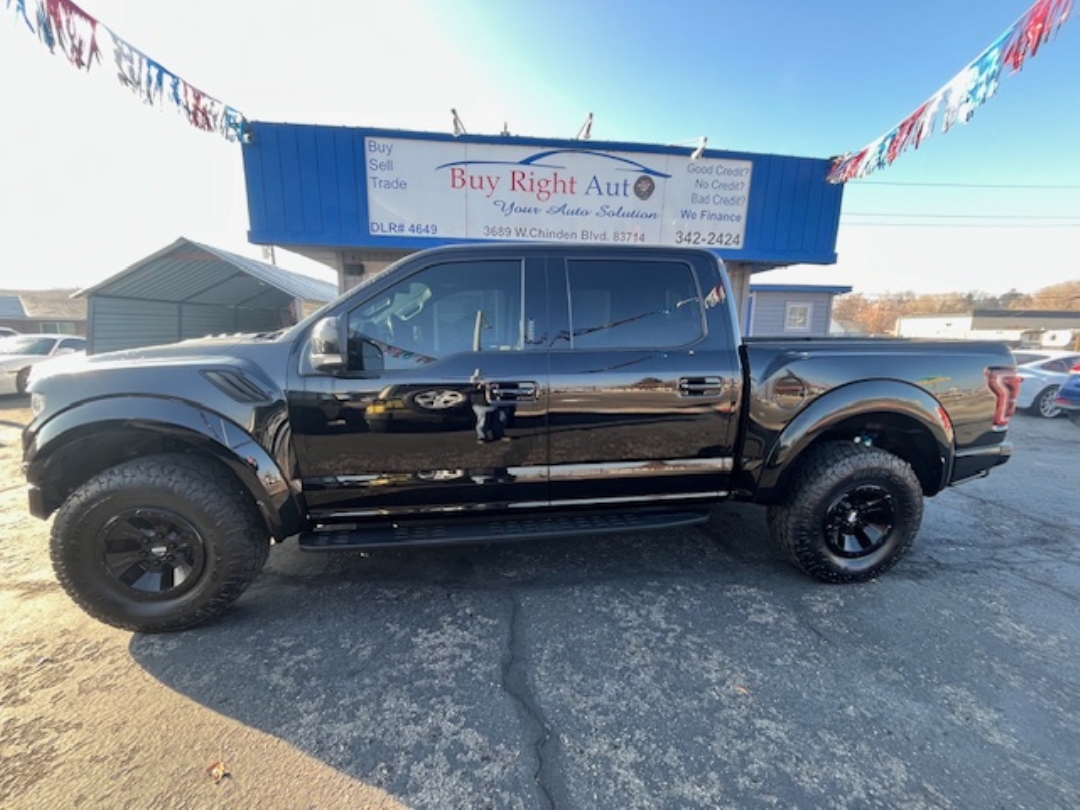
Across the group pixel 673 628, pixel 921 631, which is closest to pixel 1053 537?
pixel 921 631

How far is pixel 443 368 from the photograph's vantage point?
262cm

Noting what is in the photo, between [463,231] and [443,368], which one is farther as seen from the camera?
[463,231]

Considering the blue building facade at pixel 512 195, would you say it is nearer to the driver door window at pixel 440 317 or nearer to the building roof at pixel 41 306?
the driver door window at pixel 440 317

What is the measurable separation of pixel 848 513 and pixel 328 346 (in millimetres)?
3288

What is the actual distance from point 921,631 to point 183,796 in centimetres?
355

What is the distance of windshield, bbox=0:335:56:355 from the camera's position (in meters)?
10.6

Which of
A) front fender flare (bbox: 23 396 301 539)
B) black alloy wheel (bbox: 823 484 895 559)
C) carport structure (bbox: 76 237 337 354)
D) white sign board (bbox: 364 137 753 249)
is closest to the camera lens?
front fender flare (bbox: 23 396 301 539)

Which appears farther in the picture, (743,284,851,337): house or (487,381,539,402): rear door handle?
(743,284,851,337): house

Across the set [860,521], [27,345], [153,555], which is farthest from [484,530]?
[27,345]

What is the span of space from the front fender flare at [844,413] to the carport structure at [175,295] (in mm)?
7809

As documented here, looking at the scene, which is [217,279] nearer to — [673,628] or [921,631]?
[673,628]

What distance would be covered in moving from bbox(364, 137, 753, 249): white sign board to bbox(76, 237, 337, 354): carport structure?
10.8ft

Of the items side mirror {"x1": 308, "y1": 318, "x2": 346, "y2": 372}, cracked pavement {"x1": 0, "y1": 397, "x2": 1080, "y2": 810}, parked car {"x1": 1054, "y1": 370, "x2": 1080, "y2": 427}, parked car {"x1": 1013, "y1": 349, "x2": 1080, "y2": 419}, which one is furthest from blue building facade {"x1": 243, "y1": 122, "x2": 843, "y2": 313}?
parked car {"x1": 1054, "y1": 370, "x2": 1080, "y2": 427}

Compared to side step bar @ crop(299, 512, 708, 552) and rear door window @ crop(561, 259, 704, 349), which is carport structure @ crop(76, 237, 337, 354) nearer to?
side step bar @ crop(299, 512, 708, 552)
